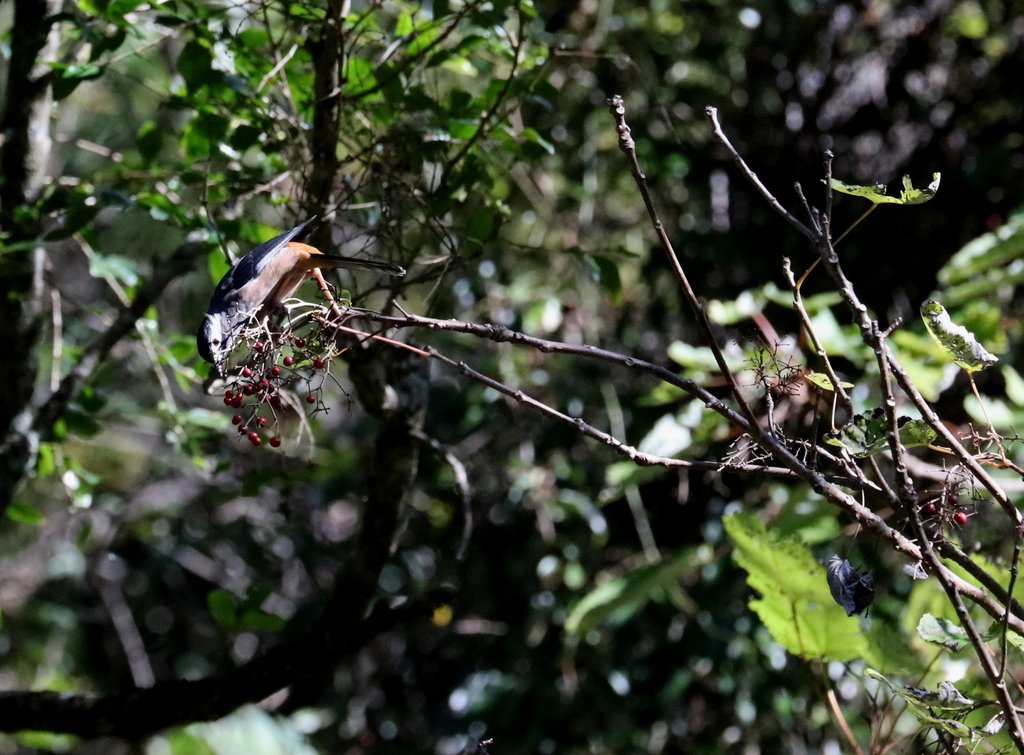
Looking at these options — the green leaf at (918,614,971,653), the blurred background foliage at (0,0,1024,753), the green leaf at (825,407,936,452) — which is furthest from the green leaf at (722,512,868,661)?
the blurred background foliage at (0,0,1024,753)

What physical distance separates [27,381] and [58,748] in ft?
8.55

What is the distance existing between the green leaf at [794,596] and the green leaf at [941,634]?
0.72 feet

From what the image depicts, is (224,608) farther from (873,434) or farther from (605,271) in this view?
(873,434)

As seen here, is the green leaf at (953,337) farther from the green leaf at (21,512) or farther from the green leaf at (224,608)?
the green leaf at (21,512)

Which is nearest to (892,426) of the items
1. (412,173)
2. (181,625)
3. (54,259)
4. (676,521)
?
(412,173)

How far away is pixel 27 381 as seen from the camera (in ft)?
5.37

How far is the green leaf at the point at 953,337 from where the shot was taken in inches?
33.9

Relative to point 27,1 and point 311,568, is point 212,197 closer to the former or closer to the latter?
point 27,1

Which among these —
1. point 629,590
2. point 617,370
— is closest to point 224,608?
point 629,590

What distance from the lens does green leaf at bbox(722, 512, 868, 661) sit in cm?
119

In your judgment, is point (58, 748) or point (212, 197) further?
point (58, 748)

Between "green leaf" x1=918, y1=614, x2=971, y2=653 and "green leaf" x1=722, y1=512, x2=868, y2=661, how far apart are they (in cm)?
22

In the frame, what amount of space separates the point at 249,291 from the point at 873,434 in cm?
56

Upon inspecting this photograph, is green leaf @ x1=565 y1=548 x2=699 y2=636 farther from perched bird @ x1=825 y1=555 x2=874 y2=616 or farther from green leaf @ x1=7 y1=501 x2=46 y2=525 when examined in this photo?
perched bird @ x1=825 y1=555 x2=874 y2=616
